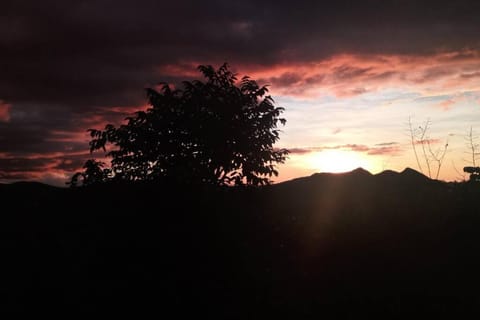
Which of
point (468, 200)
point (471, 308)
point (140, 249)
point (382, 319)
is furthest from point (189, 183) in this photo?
point (468, 200)

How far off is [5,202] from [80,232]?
8.01m

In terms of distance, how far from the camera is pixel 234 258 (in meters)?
12.3

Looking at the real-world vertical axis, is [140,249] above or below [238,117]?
below

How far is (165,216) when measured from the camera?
44.5 ft

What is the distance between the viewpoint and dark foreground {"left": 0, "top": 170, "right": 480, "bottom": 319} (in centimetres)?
1054

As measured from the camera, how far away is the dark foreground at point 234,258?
34.6 ft

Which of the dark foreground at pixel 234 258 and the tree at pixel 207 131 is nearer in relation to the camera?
the dark foreground at pixel 234 258

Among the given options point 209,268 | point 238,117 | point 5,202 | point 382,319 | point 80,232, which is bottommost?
point 382,319

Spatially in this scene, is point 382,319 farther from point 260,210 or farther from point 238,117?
point 238,117

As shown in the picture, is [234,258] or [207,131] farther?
[207,131]

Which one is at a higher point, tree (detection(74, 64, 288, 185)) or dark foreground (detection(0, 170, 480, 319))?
tree (detection(74, 64, 288, 185))

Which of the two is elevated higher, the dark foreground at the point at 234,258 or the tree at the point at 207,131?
the tree at the point at 207,131

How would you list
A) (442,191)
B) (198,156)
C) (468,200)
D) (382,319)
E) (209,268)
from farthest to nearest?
(198,156), (442,191), (468,200), (209,268), (382,319)

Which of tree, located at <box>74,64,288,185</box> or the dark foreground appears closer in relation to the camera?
the dark foreground
